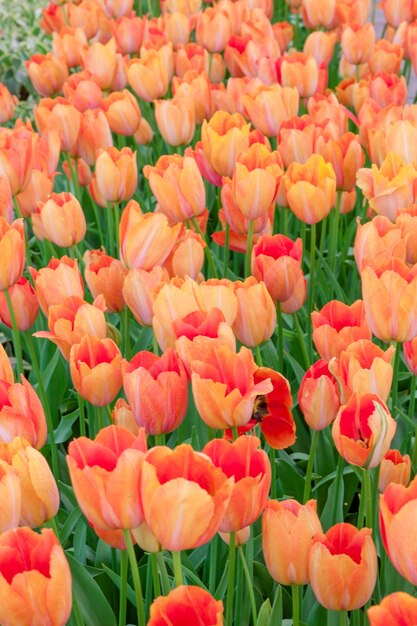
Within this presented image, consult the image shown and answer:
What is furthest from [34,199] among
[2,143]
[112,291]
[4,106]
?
[4,106]

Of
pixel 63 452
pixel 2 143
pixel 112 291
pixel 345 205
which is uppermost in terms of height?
pixel 2 143

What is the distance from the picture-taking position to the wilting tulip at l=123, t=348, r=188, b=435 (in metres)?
0.95

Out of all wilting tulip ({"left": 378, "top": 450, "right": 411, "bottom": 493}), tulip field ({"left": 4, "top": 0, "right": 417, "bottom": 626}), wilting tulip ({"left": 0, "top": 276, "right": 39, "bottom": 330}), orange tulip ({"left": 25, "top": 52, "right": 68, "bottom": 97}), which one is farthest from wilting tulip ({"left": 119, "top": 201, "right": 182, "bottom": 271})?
orange tulip ({"left": 25, "top": 52, "right": 68, "bottom": 97})

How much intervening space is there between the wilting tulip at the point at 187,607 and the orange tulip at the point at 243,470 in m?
0.12

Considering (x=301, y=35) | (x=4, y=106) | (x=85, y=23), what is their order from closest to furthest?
(x=4, y=106), (x=85, y=23), (x=301, y=35)

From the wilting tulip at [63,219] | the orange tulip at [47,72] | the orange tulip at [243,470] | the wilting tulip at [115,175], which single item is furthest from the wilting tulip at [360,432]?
the orange tulip at [47,72]

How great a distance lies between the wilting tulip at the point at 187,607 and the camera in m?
0.69

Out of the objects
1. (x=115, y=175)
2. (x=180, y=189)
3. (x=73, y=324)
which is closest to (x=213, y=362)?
(x=73, y=324)

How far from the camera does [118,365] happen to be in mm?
1058

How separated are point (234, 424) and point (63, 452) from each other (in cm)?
68

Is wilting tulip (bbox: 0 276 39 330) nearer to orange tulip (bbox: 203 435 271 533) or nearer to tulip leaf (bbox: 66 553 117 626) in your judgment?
tulip leaf (bbox: 66 553 117 626)

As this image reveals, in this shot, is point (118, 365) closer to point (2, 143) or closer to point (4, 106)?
point (2, 143)

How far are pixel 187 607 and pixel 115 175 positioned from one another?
1.06m

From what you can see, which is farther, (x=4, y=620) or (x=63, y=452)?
(x=63, y=452)
